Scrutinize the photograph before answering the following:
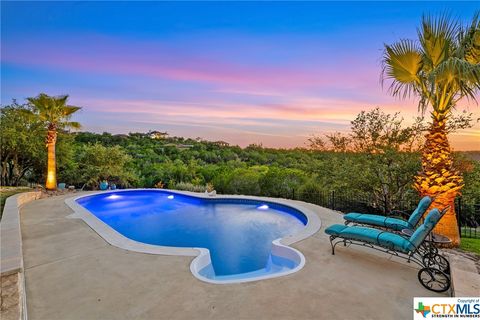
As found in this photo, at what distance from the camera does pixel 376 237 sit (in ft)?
14.8

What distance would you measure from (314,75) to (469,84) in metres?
8.82

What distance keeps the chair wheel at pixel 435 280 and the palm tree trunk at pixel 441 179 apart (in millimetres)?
2163

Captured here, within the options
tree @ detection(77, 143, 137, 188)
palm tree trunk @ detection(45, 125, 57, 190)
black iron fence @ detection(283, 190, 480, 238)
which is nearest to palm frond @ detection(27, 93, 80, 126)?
palm tree trunk @ detection(45, 125, 57, 190)

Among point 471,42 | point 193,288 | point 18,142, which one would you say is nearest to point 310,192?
point 471,42

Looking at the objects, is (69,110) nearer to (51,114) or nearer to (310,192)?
(51,114)

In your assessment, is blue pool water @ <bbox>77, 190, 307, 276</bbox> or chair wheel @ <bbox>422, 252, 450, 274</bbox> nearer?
chair wheel @ <bbox>422, 252, 450, 274</bbox>

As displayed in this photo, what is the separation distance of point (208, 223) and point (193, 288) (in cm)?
590

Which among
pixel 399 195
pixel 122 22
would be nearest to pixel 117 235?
pixel 399 195

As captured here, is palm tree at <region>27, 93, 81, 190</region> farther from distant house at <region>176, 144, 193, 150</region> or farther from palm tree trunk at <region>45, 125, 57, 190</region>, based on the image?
distant house at <region>176, 144, 193, 150</region>

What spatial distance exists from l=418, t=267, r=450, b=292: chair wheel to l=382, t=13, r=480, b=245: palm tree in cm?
220

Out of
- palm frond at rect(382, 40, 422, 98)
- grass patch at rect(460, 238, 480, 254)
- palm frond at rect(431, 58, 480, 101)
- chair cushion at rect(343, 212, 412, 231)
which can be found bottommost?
grass patch at rect(460, 238, 480, 254)

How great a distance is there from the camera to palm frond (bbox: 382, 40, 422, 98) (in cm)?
566

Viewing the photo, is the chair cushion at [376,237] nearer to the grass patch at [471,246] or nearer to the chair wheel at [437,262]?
the chair wheel at [437,262]

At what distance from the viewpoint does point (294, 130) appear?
67.5ft
